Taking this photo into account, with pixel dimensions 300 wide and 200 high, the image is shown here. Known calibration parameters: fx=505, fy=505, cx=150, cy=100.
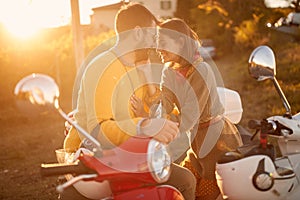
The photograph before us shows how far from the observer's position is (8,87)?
1085cm

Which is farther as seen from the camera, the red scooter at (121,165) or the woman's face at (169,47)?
the woman's face at (169,47)

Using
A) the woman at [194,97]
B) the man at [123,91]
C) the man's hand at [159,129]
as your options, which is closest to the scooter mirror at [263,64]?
the woman at [194,97]

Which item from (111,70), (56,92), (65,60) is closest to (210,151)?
(111,70)

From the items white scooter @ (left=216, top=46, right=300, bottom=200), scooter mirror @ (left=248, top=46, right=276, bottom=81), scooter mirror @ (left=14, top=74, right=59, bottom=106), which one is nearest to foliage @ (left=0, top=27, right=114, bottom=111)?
scooter mirror @ (left=248, top=46, right=276, bottom=81)

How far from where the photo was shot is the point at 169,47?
2.55 meters

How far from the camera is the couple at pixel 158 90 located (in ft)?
7.85

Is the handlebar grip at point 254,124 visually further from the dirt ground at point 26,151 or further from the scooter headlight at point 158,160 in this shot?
the dirt ground at point 26,151

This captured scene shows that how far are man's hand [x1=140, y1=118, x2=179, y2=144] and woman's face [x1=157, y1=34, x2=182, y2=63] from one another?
549 mm

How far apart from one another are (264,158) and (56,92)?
93cm

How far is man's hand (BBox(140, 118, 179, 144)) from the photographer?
210cm

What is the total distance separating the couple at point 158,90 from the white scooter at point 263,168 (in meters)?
0.30

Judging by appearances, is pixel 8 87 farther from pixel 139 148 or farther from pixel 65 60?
pixel 139 148

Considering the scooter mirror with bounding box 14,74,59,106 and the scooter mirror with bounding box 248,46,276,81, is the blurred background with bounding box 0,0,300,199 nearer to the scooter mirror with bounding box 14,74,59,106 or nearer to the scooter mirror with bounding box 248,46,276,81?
the scooter mirror with bounding box 14,74,59,106

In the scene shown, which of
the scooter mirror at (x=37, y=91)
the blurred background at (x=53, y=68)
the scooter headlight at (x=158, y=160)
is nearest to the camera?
the scooter mirror at (x=37, y=91)
